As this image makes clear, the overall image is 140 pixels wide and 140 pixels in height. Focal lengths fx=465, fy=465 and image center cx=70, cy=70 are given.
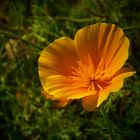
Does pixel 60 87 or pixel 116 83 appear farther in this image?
pixel 60 87

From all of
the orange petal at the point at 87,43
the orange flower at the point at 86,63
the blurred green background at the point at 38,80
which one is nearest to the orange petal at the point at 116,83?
the orange flower at the point at 86,63

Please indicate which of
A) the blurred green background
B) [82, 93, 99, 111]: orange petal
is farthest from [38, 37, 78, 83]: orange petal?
the blurred green background

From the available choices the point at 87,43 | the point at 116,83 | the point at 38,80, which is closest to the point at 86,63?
the point at 87,43

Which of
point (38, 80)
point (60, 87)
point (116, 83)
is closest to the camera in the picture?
point (116, 83)

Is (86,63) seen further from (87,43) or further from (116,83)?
(116,83)

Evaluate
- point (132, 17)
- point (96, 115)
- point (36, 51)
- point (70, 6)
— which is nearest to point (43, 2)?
point (70, 6)

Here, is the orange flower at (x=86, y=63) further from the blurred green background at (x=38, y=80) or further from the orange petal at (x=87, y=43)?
the blurred green background at (x=38, y=80)

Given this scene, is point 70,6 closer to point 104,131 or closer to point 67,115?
point 67,115
